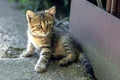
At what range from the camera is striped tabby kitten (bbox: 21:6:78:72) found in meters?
3.26

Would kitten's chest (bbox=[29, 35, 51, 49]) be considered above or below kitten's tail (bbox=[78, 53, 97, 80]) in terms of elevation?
above

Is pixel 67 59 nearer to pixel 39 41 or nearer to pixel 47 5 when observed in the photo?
pixel 39 41

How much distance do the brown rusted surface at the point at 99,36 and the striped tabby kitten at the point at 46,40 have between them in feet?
0.61

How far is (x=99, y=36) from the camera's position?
10.3 ft

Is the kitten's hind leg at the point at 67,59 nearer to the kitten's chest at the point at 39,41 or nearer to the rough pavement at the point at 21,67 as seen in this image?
the rough pavement at the point at 21,67

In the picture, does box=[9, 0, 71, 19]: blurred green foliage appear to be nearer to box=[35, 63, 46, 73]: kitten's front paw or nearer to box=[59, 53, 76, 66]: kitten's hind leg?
box=[59, 53, 76, 66]: kitten's hind leg

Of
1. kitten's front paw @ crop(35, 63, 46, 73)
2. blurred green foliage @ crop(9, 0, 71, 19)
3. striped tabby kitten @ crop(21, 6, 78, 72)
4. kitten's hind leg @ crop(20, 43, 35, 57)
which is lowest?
blurred green foliage @ crop(9, 0, 71, 19)

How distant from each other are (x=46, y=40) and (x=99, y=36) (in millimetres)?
565

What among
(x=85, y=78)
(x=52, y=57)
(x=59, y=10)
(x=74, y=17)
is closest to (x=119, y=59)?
(x=85, y=78)

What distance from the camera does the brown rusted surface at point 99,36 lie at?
2840 mm

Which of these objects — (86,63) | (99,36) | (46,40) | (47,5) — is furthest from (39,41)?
(47,5)

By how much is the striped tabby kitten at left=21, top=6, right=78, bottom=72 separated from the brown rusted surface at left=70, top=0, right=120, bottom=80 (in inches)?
7.4

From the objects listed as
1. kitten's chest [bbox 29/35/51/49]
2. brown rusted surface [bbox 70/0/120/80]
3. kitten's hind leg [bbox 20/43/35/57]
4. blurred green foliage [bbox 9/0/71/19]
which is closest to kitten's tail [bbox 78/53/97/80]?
brown rusted surface [bbox 70/0/120/80]

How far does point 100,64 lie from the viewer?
311 cm
